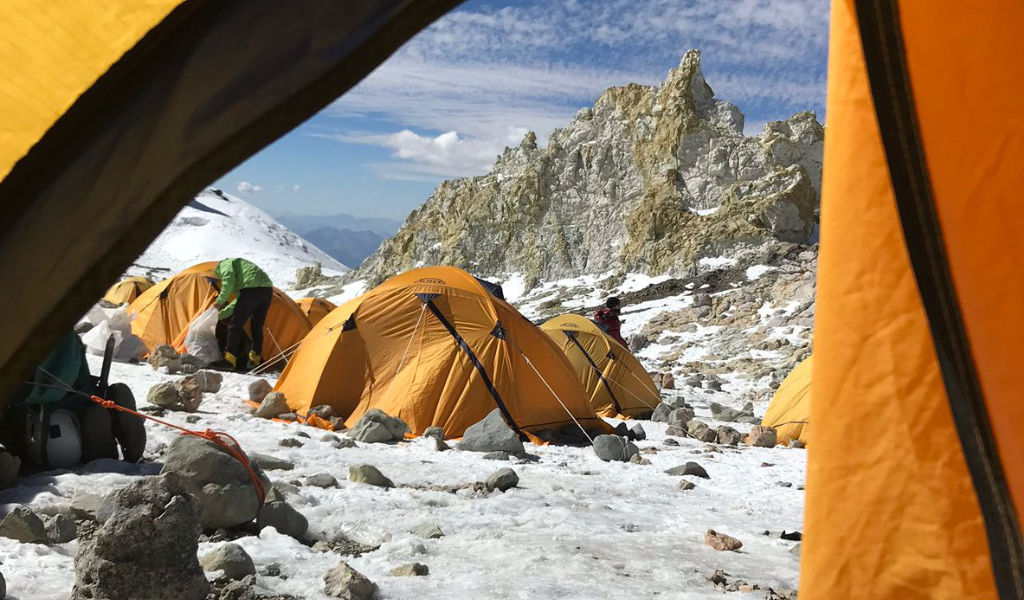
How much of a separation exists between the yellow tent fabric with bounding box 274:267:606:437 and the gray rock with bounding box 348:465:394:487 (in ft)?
7.20

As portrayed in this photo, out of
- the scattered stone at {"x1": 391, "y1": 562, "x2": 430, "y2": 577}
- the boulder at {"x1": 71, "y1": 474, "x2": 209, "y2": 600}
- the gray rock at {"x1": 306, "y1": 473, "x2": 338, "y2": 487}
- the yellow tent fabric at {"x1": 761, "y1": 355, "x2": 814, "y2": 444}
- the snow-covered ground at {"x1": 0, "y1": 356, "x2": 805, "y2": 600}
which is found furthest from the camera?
the yellow tent fabric at {"x1": 761, "y1": 355, "x2": 814, "y2": 444}

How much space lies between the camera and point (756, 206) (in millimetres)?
33969

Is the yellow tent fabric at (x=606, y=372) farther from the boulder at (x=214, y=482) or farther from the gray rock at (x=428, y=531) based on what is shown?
the boulder at (x=214, y=482)

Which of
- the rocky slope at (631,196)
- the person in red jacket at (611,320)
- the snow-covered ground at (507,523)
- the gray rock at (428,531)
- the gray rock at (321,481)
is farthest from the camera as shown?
the rocky slope at (631,196)

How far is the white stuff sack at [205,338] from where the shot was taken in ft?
33.9

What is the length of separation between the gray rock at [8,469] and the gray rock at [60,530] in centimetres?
71

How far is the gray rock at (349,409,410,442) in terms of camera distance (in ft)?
22.0

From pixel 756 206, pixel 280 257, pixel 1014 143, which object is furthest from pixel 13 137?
pixel 280 257

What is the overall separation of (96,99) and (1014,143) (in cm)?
207

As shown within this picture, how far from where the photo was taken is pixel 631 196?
4391cm

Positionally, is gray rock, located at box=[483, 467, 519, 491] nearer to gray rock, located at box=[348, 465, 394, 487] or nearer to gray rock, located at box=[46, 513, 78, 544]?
gray rock, located at box=[348, 465, 394, 487]

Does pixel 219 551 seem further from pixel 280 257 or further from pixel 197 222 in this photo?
pixel 197 222

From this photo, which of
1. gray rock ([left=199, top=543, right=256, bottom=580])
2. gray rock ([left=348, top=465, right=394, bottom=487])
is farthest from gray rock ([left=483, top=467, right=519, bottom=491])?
gray rock ([left=199, top=543, right=256, bottom=580])

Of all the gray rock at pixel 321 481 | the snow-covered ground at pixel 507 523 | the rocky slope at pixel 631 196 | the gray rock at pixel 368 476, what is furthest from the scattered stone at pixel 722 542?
the rocky slope at pixel 631 196
